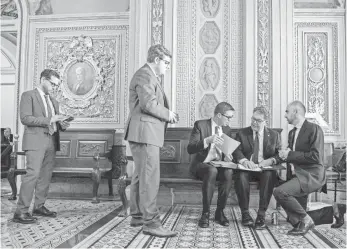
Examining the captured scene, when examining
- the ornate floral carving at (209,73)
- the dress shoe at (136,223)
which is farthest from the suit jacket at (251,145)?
the ornate floral carving at (209,73)

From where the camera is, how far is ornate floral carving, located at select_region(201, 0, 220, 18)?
5.64 metres

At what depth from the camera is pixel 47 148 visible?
393cm

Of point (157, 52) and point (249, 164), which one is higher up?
point (157, 52)

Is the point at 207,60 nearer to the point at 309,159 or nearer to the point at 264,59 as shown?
the point at 264,59

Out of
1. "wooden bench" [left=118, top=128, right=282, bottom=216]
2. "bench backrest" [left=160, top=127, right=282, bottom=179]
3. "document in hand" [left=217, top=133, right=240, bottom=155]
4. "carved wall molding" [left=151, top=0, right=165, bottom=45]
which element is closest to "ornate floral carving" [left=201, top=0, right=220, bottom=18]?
"carved wall molding" [left=151, top=0, right=165, bottom=45]

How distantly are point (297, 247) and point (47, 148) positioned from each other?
9.13 ft

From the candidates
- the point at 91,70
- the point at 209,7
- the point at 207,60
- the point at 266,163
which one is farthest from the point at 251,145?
the point at 91,70

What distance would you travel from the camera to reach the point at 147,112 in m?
3.11

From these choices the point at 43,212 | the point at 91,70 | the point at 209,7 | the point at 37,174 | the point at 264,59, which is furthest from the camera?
the point at 91,70

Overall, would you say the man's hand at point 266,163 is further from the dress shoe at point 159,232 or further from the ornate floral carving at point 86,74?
the ornate floral carving at point 86,74

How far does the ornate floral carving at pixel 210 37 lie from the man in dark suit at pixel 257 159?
1.96 meters

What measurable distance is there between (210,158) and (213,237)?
1056 mm

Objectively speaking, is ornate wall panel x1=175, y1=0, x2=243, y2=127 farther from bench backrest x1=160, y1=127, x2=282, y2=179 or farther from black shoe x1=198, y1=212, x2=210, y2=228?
black shoe x1=198, y1=212, x2=210, y2=228

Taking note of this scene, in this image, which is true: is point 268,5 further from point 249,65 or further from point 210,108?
point 210,108
